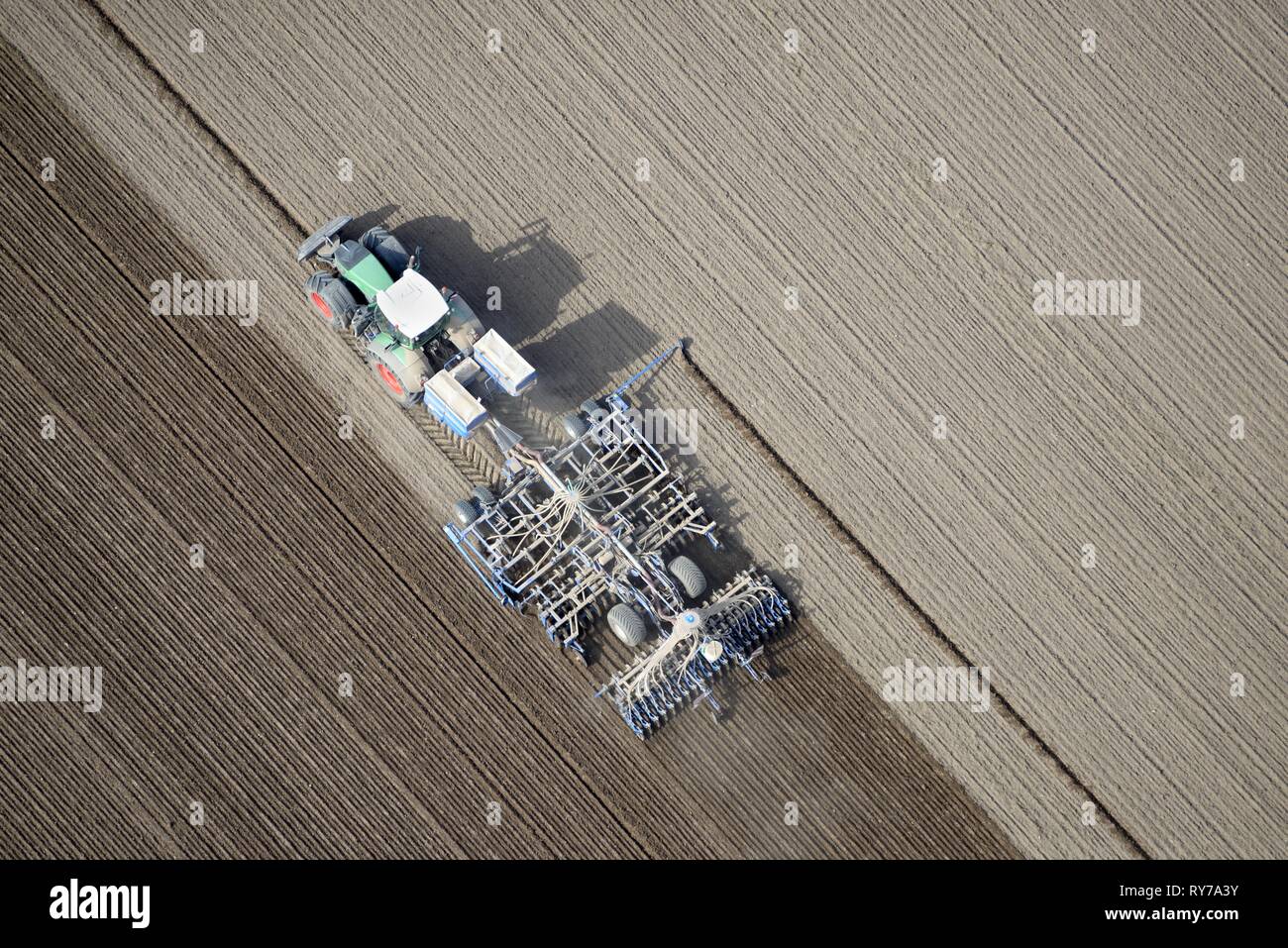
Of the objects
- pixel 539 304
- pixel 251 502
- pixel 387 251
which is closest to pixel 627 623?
pixel 539 304

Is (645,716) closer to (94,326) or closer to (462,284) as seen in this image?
(462,284)

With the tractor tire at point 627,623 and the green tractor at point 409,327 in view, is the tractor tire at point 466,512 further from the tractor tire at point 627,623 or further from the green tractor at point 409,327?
the tractor tire at point 627,623

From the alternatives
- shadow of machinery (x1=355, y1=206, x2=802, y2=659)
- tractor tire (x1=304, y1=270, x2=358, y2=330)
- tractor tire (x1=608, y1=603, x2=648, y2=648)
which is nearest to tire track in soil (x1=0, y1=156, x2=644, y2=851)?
tractor tire (x1=304, y1=270, x2=358, y2=330)

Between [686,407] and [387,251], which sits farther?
[686,407]

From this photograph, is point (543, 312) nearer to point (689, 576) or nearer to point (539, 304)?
point (539, 304)

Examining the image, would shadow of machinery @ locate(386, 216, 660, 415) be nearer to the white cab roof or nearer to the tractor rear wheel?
the white cab roof
